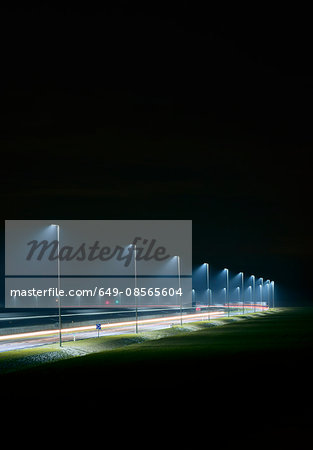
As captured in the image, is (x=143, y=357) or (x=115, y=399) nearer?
(x=115, y=399)

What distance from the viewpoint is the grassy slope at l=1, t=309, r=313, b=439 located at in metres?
19.3

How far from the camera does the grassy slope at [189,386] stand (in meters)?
19.3

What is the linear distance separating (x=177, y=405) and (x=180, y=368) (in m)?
13.7

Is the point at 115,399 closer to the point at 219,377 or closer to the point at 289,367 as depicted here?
the point at 219,377

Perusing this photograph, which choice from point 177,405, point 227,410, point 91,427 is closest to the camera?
point 91,427

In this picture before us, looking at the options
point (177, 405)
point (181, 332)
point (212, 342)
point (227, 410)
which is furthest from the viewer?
point (181, 332)

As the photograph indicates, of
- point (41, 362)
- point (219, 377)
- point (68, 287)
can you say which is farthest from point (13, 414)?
point (68, 287)

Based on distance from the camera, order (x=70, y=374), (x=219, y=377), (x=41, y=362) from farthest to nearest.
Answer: (x=41, y=362) → (x=70, y=374) → (x=219, y=377)

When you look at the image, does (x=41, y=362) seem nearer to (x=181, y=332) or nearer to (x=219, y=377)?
(x=219, y=377)

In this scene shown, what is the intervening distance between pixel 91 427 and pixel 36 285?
17037 centimetres

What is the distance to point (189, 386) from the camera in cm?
2750

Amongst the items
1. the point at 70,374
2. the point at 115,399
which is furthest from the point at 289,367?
the point at 115,399

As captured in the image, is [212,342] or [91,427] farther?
[212,342]

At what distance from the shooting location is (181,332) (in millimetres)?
75750
